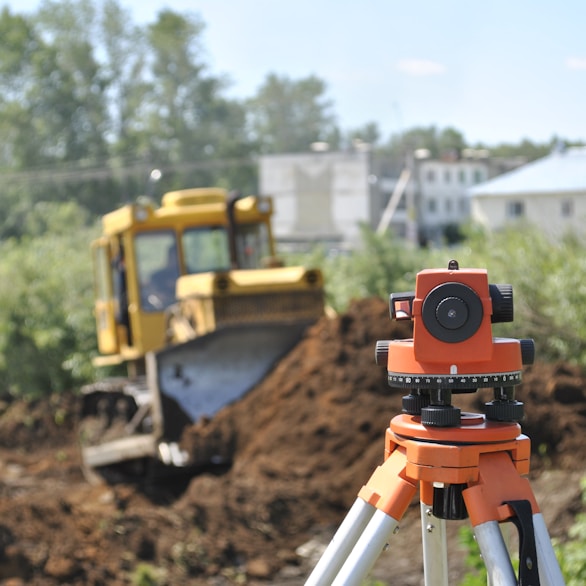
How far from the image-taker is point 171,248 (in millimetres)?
11336

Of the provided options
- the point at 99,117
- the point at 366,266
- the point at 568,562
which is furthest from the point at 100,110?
the point at 568,562

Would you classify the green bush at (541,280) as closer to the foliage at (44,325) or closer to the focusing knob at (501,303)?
the foliage at (44,325)

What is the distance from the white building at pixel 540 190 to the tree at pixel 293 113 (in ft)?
91.9

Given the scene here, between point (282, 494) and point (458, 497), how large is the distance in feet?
18.6

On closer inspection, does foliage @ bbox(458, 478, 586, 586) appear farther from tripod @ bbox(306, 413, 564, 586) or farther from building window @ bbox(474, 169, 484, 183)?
building window @ bbox(474, 169, 484, 183)

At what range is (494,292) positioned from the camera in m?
2.43

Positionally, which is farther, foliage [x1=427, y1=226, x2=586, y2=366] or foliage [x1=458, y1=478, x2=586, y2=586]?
A: foliage [x1=427, y1=226, x2=586, y2=366]

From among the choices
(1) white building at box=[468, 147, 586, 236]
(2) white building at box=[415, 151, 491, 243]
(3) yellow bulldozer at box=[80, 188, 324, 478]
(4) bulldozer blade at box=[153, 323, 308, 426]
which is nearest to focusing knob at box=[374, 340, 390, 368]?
(3) yellow bulldozer at box=[80, 188, 324, 478]

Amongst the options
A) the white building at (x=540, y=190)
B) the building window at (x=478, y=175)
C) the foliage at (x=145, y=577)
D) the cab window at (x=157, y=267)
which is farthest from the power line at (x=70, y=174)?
the foliage at (x=145, y=577)

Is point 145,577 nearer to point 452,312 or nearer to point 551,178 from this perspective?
A: point 452,312

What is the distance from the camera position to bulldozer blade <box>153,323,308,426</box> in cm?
938

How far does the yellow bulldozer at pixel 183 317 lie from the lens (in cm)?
940

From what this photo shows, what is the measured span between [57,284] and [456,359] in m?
17.2

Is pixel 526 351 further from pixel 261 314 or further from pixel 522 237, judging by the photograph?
pixel 522 237
